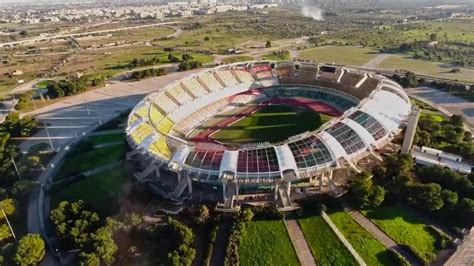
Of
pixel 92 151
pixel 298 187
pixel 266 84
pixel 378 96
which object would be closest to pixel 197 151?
pixel 298 187

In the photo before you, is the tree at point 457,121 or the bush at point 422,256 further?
the tree at point 457,121

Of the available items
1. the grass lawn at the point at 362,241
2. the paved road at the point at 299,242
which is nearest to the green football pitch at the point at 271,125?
the paved road at the point at 299,242

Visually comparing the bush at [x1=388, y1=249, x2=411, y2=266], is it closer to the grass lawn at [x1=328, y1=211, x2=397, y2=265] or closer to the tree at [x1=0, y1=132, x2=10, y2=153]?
the grass lawn at [x1=328, y1=211, x2=397, y2=265]

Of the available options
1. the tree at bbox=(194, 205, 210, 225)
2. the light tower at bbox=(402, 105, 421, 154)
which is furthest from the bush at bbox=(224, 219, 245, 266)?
the light tower at bbox=(402, 105, 421, 154)

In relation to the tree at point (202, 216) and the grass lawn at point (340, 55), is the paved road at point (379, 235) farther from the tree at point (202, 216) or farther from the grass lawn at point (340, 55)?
the grass lawn at point (340, 55)

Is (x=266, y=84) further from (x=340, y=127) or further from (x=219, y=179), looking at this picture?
(x=219, y=179)
